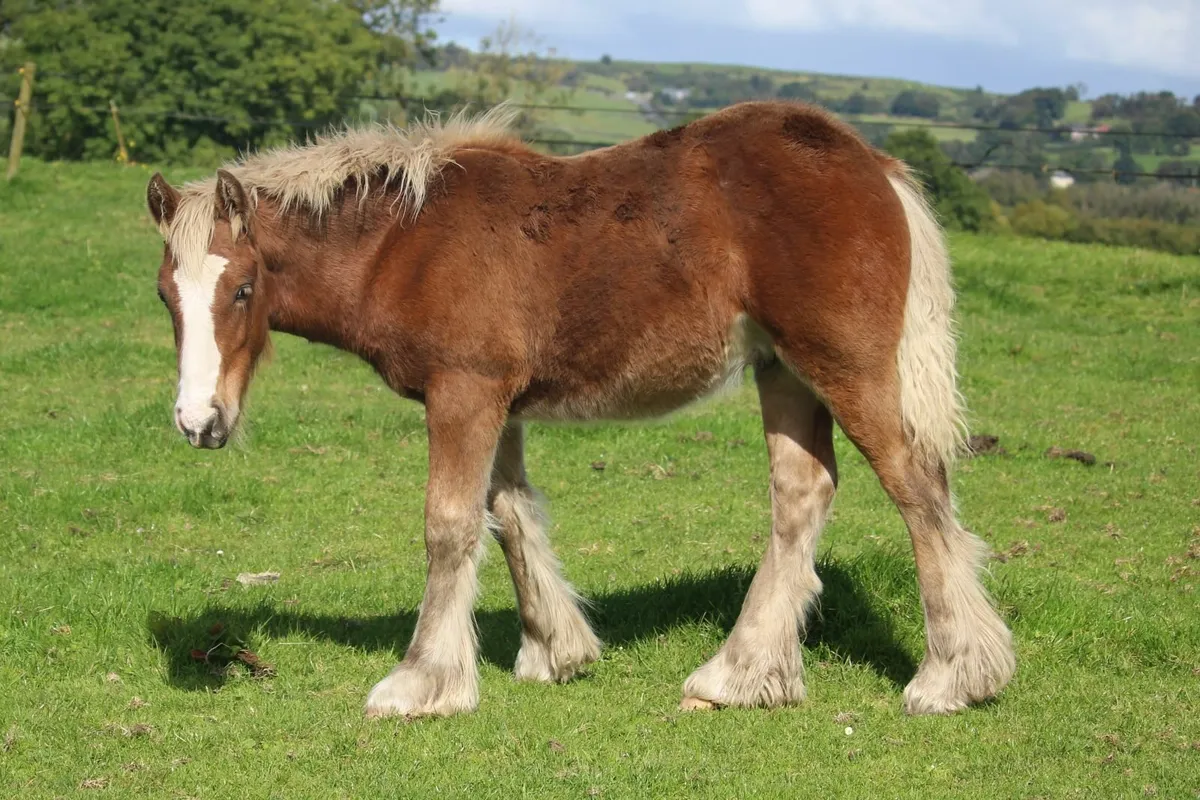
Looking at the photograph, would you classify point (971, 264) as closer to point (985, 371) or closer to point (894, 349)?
point (985, 371)

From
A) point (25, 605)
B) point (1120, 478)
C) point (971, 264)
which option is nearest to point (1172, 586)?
point (1120, 478)

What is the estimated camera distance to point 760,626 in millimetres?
5441

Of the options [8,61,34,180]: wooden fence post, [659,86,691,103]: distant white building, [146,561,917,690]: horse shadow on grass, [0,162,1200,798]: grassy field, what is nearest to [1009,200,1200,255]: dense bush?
[0,162,1200,798]: grassy field

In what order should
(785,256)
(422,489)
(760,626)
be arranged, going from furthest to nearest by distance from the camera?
(422,489) → (760,626) → (785,256)

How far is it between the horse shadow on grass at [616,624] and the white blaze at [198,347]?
1.33m

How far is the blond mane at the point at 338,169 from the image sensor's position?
5.14 m

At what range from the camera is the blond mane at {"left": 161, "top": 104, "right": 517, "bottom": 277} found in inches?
202

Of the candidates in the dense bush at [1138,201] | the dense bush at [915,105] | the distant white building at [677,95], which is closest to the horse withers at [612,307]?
the dense bush at [1138,201]

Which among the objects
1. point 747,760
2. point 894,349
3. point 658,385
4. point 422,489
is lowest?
point 422,489

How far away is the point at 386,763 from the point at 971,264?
14.0 meters

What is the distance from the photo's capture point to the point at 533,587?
5.77 meters

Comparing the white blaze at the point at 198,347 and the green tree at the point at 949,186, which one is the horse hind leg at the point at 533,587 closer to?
the white blaze at the point at 198,347

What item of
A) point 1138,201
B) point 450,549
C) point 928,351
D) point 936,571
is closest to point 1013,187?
point 1138,201

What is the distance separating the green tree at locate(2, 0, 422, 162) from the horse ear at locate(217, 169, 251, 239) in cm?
2335
